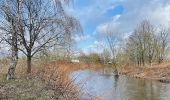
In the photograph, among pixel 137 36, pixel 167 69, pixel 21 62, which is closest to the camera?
pixel 21 62

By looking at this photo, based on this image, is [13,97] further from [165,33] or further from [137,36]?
[165,33]

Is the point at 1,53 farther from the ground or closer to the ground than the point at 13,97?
farther from the ground

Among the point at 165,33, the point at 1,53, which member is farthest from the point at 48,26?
Result: the point at 165,33

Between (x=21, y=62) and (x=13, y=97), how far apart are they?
12.9 m

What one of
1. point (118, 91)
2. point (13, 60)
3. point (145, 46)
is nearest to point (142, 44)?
point (145, 46)

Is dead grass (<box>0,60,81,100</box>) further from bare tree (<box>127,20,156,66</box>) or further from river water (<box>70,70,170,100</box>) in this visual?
bare tree (<box>127,20,156,66</box>)

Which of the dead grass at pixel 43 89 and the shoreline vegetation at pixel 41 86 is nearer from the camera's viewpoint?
the dead grass at pixel 43 89

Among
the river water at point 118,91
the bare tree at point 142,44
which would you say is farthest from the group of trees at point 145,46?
the river water at point 118,91

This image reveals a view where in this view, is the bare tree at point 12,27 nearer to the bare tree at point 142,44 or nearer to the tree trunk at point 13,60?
the tree trunk at point 13,60

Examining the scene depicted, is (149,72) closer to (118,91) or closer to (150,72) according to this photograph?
(150,72)

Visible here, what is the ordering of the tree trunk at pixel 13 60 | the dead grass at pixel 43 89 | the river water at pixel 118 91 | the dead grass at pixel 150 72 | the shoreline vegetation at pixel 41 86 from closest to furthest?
the dead grass at pixel 43 89
the shoreline vegetation at pixel 41 86
the tree trunk at pixel 13 60
the river water at pixel 118 91
the dead grass at pixel 150 72

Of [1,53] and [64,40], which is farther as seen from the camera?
[64,40]

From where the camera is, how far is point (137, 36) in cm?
6938

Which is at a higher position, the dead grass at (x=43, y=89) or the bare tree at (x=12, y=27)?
the bare tree at (x=12, y=27)
